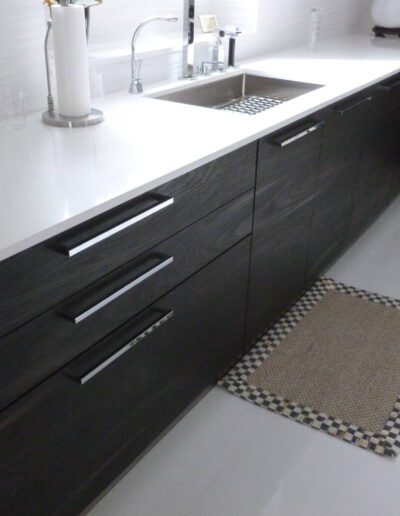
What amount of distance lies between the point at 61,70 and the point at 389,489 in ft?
5.00

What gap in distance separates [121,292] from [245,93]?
1540 millimetres

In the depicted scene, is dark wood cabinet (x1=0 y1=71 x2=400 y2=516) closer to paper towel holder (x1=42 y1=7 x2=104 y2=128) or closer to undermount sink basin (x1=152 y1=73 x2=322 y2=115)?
undermount sink basin (x1=152 y1=73 x2=322 y2=115)

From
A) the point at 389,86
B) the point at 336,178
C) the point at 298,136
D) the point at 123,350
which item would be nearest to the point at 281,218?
the point at 298,136

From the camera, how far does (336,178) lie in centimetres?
242

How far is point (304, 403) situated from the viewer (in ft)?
6.40

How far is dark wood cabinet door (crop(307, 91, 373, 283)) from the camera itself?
7.38 feet

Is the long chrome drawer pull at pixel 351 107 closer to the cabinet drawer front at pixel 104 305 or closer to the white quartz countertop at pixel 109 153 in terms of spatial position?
the white quartz countertop at pixel 109 153

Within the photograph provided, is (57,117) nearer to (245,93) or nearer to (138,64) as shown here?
(138,64)

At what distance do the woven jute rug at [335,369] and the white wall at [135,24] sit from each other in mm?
1144

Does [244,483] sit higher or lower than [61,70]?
lower

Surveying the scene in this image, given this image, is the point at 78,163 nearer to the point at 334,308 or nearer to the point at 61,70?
the point at 61,70

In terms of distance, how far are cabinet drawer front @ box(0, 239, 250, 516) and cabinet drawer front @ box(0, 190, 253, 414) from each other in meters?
0.04

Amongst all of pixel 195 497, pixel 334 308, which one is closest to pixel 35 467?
pixel 195 497

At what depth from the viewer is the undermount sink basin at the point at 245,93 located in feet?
7.63
